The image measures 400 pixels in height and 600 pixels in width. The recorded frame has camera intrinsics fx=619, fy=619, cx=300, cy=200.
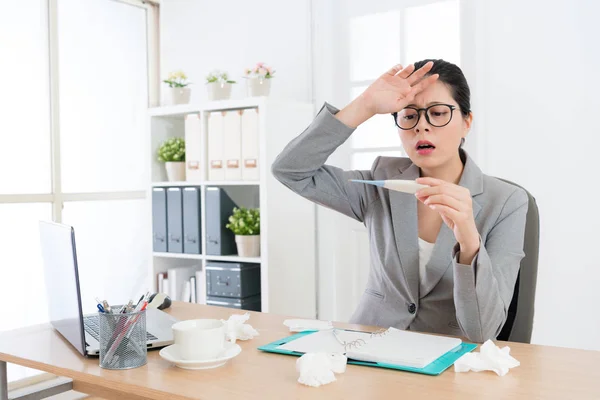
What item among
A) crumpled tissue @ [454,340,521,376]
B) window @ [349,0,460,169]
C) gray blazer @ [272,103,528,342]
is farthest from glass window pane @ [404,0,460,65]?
crumpled tissue @ [454,340,521,376]

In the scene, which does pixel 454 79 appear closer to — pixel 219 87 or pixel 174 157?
pixel 219 87

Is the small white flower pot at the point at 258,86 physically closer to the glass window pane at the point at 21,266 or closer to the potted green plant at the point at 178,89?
the potted green plant at the point at 178,89

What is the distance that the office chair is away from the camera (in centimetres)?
168

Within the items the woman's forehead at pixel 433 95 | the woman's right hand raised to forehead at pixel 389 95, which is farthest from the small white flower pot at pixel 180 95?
the woman's forehead at pixel 433 95

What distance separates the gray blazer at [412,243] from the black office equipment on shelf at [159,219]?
1.81 metres

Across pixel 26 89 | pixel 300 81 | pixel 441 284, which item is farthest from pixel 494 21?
pixel 26 89

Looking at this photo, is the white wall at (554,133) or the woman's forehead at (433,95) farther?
the white wall at (554,133)

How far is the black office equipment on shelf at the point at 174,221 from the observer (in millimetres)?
3430

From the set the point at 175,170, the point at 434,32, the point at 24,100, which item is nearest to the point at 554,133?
the point at 434,32

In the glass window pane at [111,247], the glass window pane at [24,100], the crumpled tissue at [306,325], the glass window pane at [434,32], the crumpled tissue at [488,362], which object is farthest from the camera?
the glass window pane at [111,247]

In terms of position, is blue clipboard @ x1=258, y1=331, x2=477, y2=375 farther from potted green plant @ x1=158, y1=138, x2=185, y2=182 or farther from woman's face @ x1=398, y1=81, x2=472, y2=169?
potted green plant @ x1=158, y1=138, x2=185, y2=182

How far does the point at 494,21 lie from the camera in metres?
2.87

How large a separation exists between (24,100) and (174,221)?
1.04 m

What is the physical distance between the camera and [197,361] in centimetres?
122
